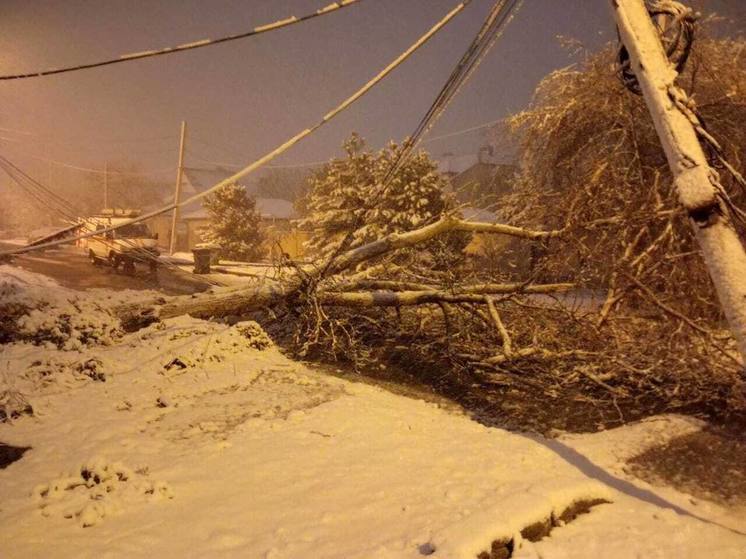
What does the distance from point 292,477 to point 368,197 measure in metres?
12.1

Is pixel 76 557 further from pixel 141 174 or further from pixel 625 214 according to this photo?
pixel 141 174

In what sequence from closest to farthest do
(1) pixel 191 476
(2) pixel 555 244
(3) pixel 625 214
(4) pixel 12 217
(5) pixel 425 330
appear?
(1) pixel 191 476 → (3) pixel 625 214 → (2) pixel 555 244 → (5) pixel 425 330 → (4) pixel 12 217

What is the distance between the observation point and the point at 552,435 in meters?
4.77

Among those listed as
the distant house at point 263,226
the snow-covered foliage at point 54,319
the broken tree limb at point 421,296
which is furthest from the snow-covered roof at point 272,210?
the broken tree limb at point 421,296

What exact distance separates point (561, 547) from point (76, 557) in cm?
289

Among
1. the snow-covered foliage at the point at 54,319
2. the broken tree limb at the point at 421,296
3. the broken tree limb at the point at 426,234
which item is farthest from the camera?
the broken tree limb at the point at 426,234

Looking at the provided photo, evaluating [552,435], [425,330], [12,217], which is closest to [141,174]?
[12,217]

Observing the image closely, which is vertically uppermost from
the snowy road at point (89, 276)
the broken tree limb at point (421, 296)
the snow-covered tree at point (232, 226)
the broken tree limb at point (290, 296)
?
the snow-covered tree at point (232, 226)

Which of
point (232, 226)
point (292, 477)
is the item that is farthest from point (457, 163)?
point (292, 477)

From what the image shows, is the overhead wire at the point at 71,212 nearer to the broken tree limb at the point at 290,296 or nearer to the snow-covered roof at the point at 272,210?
the broken tree limb at the point at 290,296

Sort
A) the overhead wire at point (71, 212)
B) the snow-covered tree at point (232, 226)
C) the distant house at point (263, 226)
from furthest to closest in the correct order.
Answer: the distant house at point (263, 226), the snow-covered tree at point (232, 226), the overhead wire at point (71, 212)

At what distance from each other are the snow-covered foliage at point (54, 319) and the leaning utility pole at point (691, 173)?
724cm

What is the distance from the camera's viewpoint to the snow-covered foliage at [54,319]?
271 inches

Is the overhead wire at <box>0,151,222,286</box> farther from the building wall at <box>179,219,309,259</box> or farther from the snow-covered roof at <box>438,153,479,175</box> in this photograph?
the snow-covered roof at <box>438,153,479,175</box>
